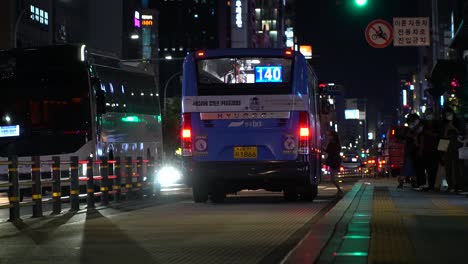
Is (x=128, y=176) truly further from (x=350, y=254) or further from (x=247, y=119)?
(x=350, y=254)

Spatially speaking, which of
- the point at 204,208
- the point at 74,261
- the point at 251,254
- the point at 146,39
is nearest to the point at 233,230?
the point at 251,254

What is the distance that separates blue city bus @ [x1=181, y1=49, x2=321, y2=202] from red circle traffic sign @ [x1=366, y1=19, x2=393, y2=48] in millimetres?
10921

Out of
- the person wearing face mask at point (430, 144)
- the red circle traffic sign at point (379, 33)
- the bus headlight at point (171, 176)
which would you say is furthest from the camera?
the bus headlight at point (171, 176)

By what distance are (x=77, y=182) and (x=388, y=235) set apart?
8.24 meters

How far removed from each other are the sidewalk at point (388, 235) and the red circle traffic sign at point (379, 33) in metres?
13.1

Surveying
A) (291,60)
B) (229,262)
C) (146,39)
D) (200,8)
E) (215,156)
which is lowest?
(229,262)

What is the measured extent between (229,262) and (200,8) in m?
180

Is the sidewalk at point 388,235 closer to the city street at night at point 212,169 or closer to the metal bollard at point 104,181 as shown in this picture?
the city street at night at point 212,169

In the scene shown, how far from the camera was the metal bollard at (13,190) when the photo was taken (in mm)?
14531

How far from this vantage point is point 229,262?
8680 millimetres

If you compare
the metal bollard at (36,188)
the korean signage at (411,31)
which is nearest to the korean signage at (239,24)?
the korean signage at (411,31)

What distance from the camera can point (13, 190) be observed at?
14.6m

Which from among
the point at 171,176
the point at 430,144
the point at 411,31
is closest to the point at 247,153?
the point at 430,144

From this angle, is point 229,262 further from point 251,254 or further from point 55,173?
point 55,173
